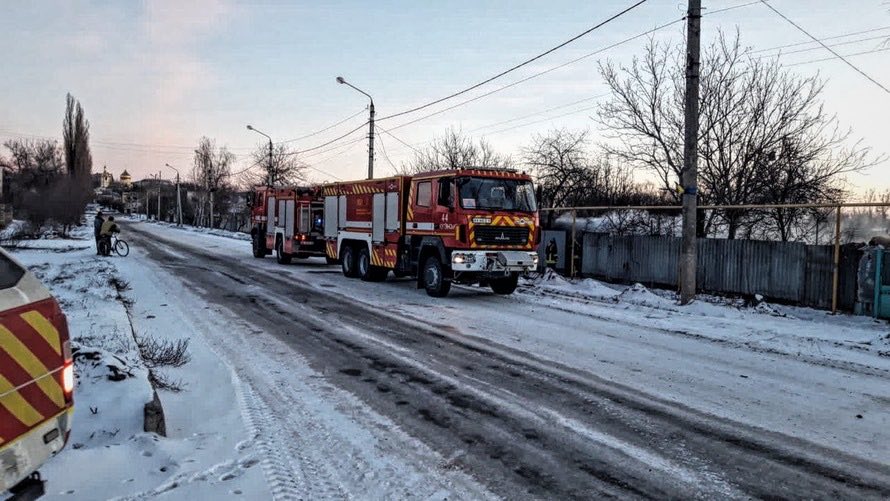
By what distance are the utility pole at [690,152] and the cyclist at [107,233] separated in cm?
2018

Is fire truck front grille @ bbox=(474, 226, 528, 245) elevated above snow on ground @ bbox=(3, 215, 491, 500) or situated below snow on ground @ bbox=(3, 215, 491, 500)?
above

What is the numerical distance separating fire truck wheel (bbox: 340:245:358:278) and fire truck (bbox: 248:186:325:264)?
179 inches

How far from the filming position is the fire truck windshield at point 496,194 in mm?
13570

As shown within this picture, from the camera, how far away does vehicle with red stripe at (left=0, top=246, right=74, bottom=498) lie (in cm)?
252

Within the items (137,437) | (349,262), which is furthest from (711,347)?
(349,262)

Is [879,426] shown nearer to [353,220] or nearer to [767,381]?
[767,381]

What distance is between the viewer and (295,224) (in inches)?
922

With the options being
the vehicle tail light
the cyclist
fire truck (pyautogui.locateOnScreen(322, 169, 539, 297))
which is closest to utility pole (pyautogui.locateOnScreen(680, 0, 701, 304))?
fire truck (pyautogui.locateOnScreen(322, 169, 539, 297))

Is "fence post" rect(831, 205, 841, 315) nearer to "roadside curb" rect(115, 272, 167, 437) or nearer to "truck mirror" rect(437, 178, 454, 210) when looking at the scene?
"truck mirror" rect(437, 178, 454, 210)

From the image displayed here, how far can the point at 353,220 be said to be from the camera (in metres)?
18.2

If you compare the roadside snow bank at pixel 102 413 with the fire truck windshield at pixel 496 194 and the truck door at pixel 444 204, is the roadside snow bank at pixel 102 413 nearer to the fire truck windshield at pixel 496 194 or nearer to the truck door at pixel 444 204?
the truck door at pixel 444 204

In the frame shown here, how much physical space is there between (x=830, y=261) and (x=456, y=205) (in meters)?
7.45

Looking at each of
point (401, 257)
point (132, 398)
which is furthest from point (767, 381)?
point (401, 257)

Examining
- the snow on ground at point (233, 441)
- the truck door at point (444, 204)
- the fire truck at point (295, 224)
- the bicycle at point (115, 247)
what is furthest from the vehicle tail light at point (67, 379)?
the bicycle at point (115, 247)
